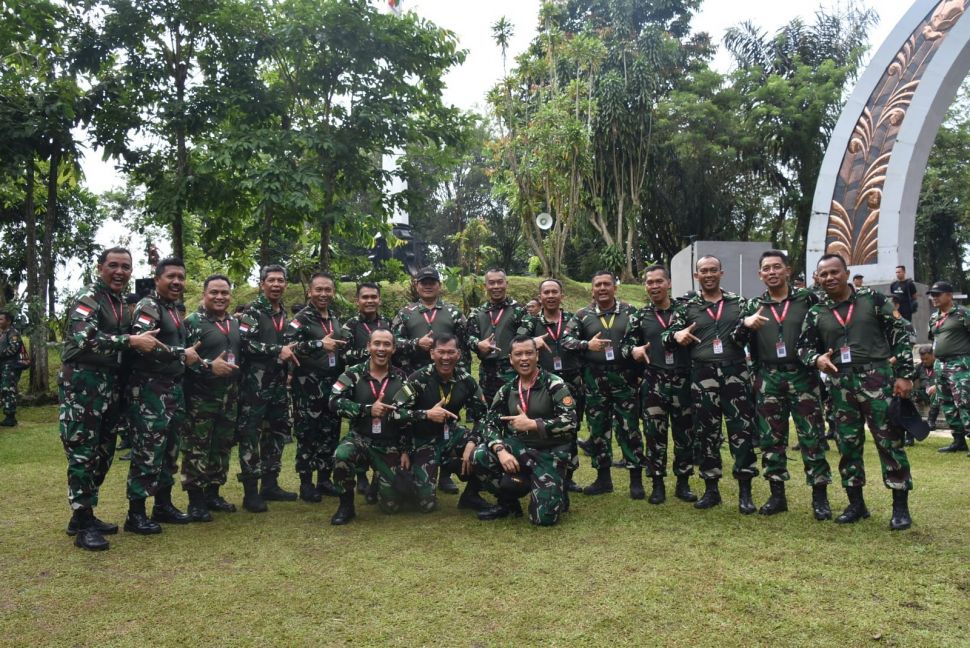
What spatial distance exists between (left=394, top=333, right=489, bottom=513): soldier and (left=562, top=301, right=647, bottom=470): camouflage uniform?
3.03 feet

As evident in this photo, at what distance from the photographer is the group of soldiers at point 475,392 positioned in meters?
4.45

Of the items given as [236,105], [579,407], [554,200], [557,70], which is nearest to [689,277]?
[579,407]

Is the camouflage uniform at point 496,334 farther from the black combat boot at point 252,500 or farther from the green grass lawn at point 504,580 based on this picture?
the black combat boot at point 252,500

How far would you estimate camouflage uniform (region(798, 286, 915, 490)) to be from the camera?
4.35 meters

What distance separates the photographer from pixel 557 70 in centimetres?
2391

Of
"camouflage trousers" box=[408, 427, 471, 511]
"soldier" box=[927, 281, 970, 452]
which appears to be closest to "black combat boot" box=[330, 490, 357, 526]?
"camouflage trousers" box=[408, 427, 471, 511]

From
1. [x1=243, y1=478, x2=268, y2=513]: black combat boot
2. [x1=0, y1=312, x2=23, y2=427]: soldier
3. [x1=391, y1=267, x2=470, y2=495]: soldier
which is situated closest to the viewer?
[x1=243, y1=478, x2=268, y2=513]: black combat boot

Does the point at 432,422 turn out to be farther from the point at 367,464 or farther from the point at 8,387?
the point at 8,387

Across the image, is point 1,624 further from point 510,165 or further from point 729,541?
point 510,165

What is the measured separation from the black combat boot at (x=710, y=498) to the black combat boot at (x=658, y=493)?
24cm

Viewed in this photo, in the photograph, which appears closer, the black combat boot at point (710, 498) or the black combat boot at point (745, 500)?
the black combat boot at point (745, 500)

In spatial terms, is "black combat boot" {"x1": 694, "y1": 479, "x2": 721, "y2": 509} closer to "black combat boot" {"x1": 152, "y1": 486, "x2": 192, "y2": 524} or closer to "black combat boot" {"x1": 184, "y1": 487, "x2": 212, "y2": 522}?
"black combat boot" {"x1": 184, "y1": 487, "x2": 212, "y2": 522}

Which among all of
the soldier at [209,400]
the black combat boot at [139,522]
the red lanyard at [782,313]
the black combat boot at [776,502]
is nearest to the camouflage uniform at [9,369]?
the soldier at [209,400]

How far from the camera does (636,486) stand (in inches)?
216
